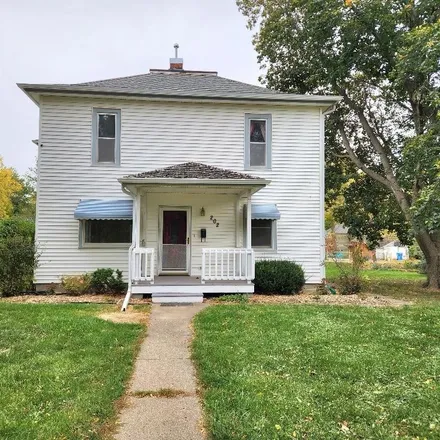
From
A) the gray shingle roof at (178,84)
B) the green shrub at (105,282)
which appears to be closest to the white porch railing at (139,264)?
the green shrub at (105,282)

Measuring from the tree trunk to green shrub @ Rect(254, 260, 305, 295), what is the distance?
6.48m

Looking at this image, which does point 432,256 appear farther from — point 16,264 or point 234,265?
point 16,264

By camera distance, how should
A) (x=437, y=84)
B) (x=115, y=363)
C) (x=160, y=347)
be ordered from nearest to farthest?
(x=115, y=363) → (x=160, y=347) → (x=437, y=84)

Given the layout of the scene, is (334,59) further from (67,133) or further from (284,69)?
(67,133)

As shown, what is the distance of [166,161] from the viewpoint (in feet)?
38.8

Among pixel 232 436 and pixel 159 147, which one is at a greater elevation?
pixel 159 147

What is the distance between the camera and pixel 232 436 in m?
3.05

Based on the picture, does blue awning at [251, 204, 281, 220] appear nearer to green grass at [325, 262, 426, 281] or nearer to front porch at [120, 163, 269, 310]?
front porch at [120, 163, 269, 310]

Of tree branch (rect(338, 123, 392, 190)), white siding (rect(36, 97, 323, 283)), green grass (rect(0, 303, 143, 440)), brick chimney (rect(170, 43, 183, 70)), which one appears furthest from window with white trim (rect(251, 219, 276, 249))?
brick chimney (rect(170, 43, 183, 70))

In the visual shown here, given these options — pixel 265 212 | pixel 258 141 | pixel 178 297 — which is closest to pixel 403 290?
pixel 265 212

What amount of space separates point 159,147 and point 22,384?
876cm

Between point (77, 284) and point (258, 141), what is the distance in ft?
22.9

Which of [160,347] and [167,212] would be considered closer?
[160,347]

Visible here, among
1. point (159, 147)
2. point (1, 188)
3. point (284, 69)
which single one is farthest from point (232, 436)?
point (1, 188)
